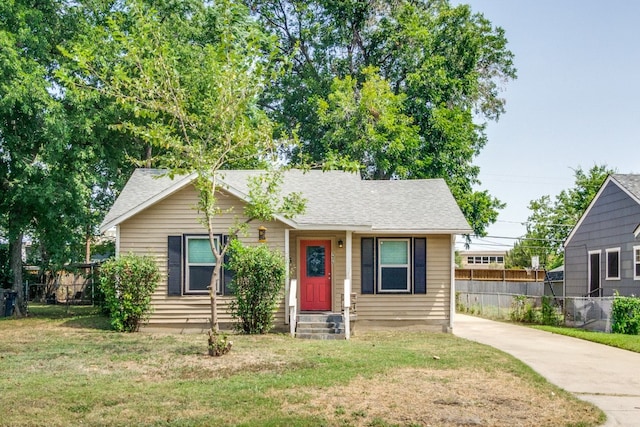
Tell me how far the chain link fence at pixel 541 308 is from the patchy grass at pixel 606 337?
1.78 feet

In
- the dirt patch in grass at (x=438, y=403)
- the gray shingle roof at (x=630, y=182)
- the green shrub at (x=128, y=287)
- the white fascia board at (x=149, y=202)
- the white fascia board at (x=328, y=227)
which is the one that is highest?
the gray shingle roof at (x=630, y=182)

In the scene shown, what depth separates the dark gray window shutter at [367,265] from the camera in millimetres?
17531

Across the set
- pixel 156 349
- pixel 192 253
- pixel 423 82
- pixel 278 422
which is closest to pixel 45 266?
pixel 192 253

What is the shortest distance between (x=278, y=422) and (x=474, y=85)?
24363 mm

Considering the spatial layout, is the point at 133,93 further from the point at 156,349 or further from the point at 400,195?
the point at 400,195

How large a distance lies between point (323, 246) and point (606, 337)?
710 centimetres

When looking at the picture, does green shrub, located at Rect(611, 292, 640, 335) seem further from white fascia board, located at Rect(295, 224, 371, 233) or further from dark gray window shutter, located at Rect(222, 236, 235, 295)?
dark gray window shutter, located at Rect(222, 236, 235, 295)

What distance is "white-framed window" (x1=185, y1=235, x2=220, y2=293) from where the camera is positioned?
16.5 meters

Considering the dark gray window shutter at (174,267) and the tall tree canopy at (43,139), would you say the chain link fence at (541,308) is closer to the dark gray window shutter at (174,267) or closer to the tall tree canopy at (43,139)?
the dark gray window shutter at (174,267)

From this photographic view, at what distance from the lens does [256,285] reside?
15.6 meters

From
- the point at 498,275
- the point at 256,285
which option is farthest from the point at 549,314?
the point at 498,275

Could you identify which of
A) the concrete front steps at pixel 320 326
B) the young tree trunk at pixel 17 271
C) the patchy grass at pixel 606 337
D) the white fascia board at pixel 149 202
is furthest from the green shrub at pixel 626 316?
the young tree trunk at pixel 17 271

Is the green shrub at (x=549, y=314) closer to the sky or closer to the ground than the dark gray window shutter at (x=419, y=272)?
closer to the ground

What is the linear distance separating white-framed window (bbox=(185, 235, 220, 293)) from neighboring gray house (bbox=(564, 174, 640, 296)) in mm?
11505
